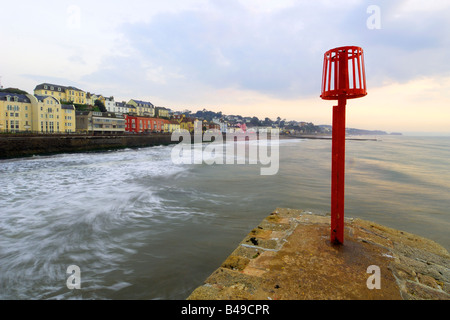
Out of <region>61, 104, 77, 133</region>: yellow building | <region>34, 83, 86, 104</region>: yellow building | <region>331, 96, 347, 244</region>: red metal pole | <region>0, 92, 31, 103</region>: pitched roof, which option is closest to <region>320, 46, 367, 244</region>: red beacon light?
<region>331, 96, 347, 244</region>: red metal pole

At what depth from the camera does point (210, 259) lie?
3898 millimetres

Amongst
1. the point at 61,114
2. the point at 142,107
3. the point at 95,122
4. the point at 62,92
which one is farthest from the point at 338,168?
the point at 142,107

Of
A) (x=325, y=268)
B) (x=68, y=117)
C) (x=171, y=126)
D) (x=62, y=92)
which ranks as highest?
(x=62, y=92)

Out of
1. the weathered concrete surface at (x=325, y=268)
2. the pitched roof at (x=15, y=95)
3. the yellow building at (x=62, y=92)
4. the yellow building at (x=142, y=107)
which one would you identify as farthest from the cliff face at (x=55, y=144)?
the yellow building at (x=142, y=107)

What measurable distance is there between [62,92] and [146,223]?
71.6m

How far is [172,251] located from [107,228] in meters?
2.22

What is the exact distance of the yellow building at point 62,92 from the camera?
2087 inches

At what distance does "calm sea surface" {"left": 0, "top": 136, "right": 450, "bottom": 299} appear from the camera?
3412mm

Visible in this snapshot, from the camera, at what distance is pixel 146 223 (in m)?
5.69

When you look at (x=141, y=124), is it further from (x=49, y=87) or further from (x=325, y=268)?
(x=325, y=268)

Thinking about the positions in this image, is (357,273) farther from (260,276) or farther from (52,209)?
(52,209)

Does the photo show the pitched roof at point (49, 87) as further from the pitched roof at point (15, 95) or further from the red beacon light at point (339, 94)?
the red beacon light at point (339, 94)

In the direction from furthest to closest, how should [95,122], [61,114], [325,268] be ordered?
[95,122]
[61,114]
[325,268]
